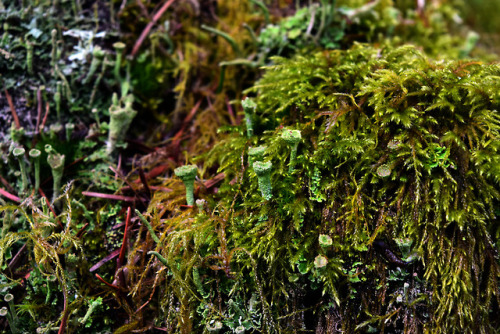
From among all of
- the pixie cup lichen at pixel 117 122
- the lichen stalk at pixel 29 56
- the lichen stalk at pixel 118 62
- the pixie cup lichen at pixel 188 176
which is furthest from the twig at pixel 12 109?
the pixie cup lichen at pixel 188 176

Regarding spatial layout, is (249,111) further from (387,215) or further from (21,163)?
(21,163)

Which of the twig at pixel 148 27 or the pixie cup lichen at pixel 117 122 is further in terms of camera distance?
the twig at pixel 148 27

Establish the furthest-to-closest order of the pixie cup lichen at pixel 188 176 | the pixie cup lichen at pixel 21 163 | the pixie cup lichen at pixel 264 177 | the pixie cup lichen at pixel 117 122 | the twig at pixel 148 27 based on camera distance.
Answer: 1. the twig at pixel 148 27
2. the pixie cup lichen at pixel 117 122
3. the pixie cup lichen at pixel 21 163
4. the pixie cup lichen at pixel 188 176
5. the pixie cup lichen at pixel 264 177

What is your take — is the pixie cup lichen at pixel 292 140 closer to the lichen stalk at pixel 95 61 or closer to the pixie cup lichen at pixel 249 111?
the pixie cup lichen at pixel 249 111

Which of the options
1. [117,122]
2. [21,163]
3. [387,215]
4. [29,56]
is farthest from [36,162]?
[387,215]

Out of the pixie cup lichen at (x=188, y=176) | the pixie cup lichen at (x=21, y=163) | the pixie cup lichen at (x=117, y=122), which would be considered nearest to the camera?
the pixie cup lichen at (x=188, y=176)

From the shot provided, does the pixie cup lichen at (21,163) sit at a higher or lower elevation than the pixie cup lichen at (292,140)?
lower
